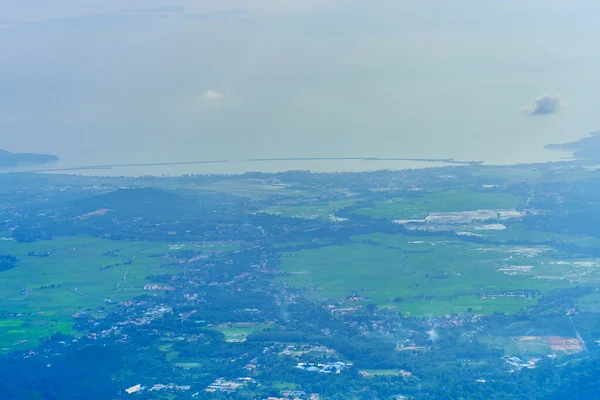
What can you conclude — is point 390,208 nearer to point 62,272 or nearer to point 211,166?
point 62,272

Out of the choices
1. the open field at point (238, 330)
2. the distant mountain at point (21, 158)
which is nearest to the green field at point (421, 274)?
the open field at point (238, 330)

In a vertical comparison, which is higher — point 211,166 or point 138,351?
point 211,166

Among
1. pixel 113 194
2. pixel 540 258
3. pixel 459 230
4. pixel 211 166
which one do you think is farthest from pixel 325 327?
pixel 211 166

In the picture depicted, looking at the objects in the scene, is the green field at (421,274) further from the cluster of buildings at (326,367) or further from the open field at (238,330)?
the cluster of buildings at (326,367)

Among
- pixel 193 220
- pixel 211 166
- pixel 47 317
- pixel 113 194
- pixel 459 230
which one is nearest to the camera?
pixel 47 317

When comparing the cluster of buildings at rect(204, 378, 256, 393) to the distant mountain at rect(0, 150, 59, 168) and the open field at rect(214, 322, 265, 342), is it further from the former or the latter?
the distant mountain at rect(0, 150, 59, 168)

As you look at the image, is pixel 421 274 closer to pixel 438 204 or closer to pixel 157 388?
pixel 157 388

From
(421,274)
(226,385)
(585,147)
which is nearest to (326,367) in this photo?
(226,385)
